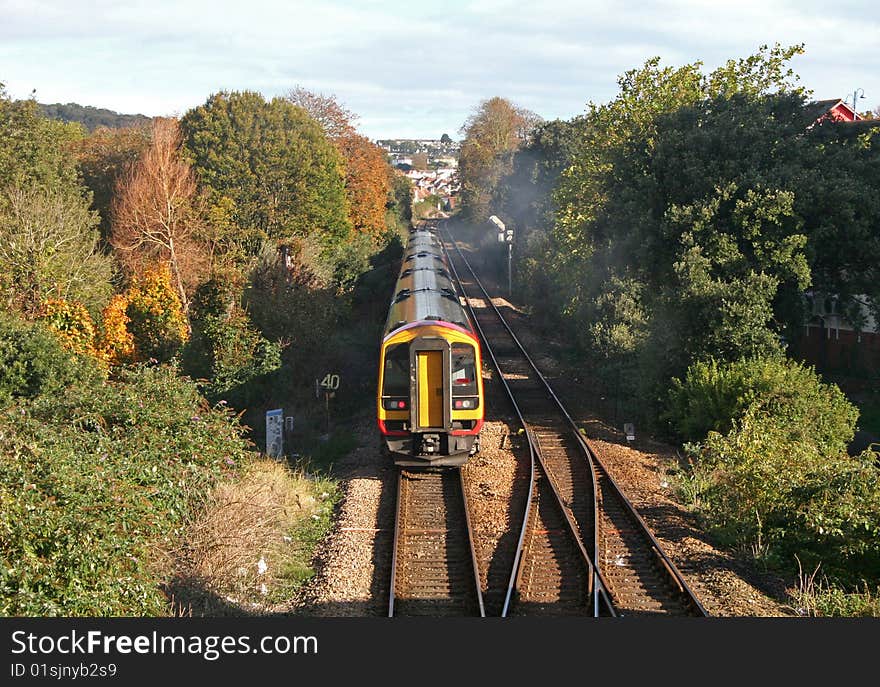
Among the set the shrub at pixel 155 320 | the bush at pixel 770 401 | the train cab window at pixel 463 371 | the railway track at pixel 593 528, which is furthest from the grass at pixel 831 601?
the shrub at pixel 155 320

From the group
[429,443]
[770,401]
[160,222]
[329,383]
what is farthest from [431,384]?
[160,222]

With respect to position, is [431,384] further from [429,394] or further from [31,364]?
[31,364]

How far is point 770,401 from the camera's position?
14.2 metres

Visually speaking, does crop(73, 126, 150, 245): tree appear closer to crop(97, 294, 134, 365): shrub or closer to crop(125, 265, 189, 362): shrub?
crop(125, 265, 189, 362): shrub

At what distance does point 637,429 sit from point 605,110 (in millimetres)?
11812

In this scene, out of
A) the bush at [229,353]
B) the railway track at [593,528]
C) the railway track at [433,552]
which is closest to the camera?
the railway track at [593,528]

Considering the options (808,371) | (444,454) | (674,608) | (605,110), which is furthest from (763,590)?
(605,110)

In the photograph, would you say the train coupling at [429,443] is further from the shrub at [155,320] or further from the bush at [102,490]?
the shrub at [155,320]

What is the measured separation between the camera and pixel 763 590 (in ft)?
30.6

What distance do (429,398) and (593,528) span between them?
3710 millimetres

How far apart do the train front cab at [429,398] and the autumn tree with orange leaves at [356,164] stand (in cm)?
3112

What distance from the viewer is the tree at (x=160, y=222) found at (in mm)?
28641

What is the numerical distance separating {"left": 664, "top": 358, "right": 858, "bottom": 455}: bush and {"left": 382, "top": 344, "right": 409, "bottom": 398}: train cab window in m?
5.64

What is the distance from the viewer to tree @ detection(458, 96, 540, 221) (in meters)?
64.5
